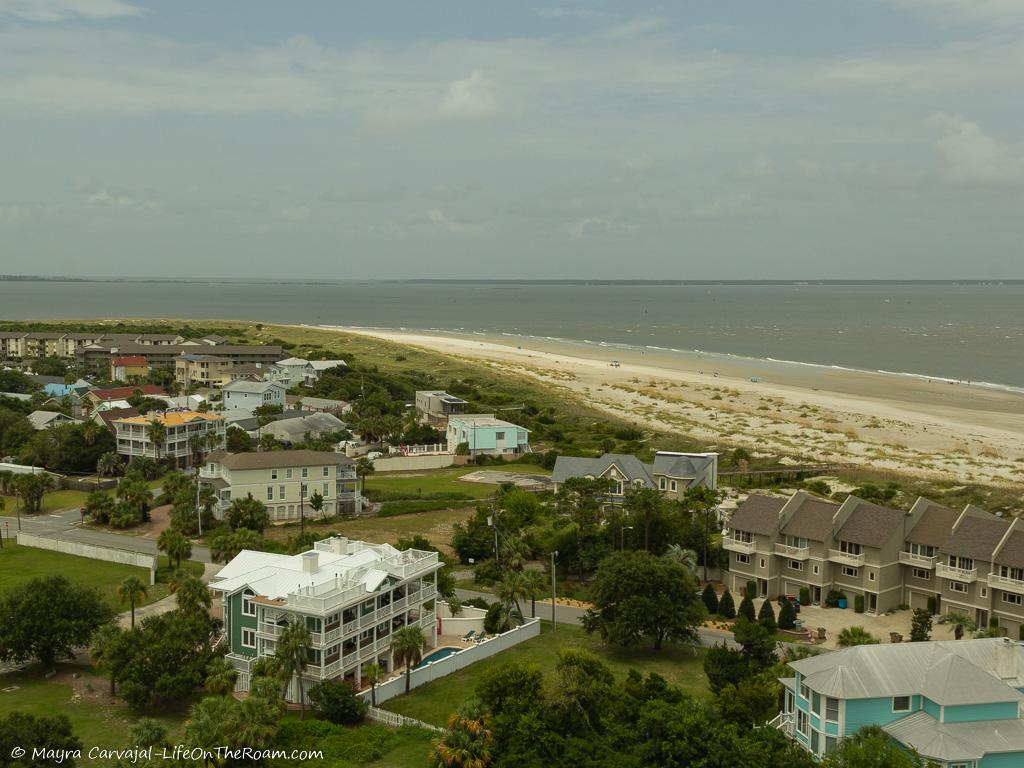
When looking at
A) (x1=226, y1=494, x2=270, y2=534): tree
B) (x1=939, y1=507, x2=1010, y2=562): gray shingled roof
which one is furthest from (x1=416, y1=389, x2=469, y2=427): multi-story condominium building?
(x1=939, y1=507, x2=1010, y2=562): gray shingled roof

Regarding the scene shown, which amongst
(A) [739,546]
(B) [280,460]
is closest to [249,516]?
(B) [280,460]

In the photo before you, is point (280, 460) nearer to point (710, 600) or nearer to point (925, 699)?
point (710, 600)

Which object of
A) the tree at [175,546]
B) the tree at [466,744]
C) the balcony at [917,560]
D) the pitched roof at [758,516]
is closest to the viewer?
the tree at [466,744]

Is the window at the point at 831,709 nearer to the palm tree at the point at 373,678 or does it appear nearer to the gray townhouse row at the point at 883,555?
the palm tree at the point at 373,678

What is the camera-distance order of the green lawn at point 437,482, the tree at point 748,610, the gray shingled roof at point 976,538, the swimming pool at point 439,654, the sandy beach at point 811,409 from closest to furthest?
the swimming pool at point 439,654
the tree at point 748,610
the gray shingled roof at point 976,538
the green lawn at point 437,482
the sandy beach at point 811,409

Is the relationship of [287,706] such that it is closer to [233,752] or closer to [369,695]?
[369,695]

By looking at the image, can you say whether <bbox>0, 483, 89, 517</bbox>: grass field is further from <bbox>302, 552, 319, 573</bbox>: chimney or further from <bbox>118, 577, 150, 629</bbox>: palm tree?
<bbox>302, 552, 319, 573</bbox>: chimney

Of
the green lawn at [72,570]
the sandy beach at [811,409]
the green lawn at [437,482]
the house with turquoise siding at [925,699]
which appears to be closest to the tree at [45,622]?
the green lawn at [72,570]
